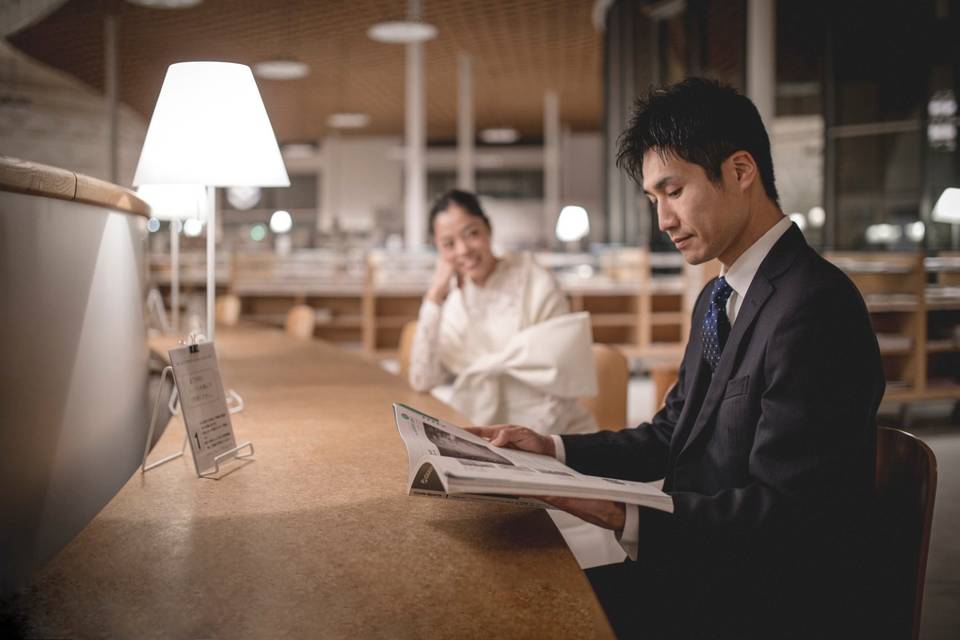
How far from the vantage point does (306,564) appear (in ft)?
3.19

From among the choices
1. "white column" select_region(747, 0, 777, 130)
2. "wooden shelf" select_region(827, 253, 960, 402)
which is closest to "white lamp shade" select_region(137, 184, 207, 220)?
"wooden shelf" select_region(827, 253, 960, 402)

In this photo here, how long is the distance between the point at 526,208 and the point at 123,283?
18.0 m

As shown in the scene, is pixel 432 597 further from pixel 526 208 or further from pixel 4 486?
pixel 526 208

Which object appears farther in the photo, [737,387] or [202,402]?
[202,402]

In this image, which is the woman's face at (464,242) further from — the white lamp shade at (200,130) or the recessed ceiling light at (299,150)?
the recessed ceiling light at (299,150)

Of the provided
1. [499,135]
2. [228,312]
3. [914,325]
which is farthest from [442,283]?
[499,135]

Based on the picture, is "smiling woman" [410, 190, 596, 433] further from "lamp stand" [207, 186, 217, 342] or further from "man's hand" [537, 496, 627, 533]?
"man's hand" [537, 496, 627, 533]

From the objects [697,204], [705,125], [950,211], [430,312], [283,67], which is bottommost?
[430,312]

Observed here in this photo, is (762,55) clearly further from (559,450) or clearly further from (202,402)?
(202,402)

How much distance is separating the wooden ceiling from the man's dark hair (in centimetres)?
848

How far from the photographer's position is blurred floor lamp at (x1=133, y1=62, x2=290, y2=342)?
1649 millimetres

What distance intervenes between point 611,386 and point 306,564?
6.30ft

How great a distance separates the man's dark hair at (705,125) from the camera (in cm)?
128

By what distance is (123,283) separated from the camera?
1943 millimetres
